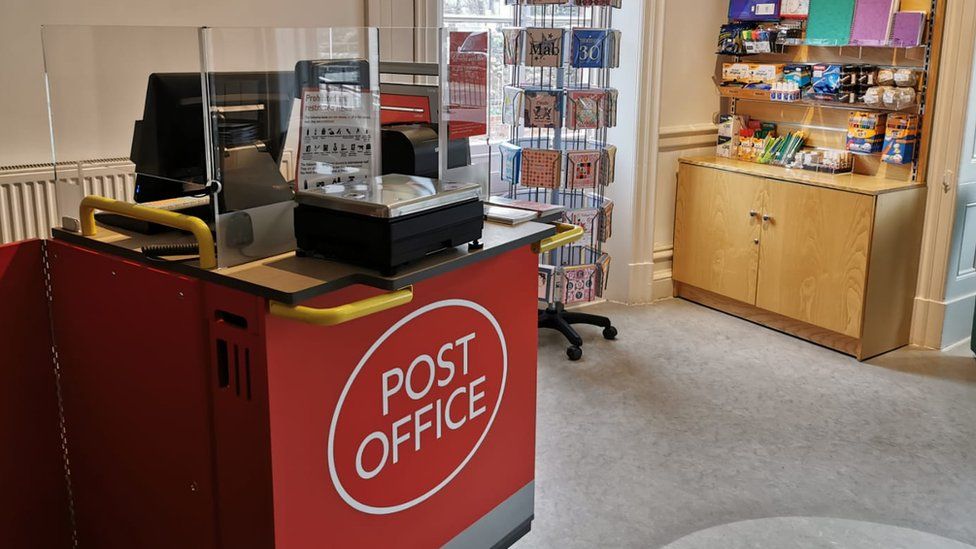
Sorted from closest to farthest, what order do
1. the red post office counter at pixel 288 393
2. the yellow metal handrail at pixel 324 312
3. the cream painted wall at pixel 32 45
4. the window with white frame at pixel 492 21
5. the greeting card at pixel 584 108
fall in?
the yellow metal handrail at pixel 324 312 → the red post office counter at pixel 288 393 → the cream painted wall at pixel 32 45 → the greeting card at pixel 584 108 → the window with white frame at pixel 492 21

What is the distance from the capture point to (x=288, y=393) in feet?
6.16

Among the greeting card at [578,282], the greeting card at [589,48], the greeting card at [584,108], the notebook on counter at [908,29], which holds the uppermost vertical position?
the notebook on counter at [908,29]

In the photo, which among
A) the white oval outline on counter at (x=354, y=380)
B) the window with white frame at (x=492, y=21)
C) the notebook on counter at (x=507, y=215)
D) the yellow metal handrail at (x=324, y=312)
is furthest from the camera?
the window with white frame at (x=492, y=21)

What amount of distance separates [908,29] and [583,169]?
162 centimetres

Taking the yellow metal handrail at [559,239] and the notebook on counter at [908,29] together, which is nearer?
the yellow metal handrail at [559,239]

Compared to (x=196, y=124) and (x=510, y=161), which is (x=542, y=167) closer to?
(x=510, y=161)

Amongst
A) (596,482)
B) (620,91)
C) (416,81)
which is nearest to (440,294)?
(416,81)

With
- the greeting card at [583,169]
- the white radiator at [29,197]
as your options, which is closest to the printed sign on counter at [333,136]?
the white radiator at [29,197]

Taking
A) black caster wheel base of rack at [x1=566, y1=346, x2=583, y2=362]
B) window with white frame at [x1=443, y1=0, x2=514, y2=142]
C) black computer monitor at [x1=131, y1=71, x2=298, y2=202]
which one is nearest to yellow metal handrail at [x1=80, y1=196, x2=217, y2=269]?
black computer monitor at [x1=131, y1=71, x2=298, y2=202]

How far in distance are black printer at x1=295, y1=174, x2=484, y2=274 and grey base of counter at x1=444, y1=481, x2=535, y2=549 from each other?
2.83 ft

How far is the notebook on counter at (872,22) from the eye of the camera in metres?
4.16

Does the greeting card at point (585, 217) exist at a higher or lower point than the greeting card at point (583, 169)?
lower

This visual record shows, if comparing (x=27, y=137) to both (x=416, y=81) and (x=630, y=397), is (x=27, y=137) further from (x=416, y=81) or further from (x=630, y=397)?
(x=630, y=397)

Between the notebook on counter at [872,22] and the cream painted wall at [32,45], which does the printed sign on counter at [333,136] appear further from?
the notebook on counter at [872,22]
